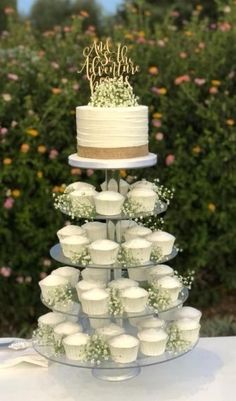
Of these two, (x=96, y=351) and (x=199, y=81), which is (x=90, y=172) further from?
(x=96, y=351)

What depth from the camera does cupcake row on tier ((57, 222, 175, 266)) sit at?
7.11 feet

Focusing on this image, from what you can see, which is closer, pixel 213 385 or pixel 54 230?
pixel 213 385

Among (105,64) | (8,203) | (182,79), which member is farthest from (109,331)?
(182,79)

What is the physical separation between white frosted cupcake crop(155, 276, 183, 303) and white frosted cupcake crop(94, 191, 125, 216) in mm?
291

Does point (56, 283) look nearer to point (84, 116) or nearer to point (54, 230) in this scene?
point (84, 116)

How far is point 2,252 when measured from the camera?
395 centimetres

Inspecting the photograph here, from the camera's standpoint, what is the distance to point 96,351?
7.15 ft

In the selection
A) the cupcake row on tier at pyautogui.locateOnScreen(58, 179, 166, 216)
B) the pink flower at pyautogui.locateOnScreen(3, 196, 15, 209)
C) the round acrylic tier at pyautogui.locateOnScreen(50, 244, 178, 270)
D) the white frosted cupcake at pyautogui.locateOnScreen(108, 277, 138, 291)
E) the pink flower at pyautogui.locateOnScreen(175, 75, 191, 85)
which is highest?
the pink flower at pyautogui.locateOnScreen(175, 75, 191, 85)

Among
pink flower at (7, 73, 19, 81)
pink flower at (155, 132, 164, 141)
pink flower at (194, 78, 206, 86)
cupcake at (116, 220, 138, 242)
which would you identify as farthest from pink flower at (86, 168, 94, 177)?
cupcake at (116, 220, 138, 242)

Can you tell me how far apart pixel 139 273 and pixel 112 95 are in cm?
63

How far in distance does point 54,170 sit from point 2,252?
0.57m

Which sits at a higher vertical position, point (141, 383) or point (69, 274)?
point (69, 274)

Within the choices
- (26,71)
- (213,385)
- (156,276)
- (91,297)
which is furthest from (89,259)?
(26,71)

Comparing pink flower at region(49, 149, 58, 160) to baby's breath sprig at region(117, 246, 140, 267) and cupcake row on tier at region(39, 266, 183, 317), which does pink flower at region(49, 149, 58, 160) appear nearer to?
cupcake row on tier at region(39, 266, 183, 317)
